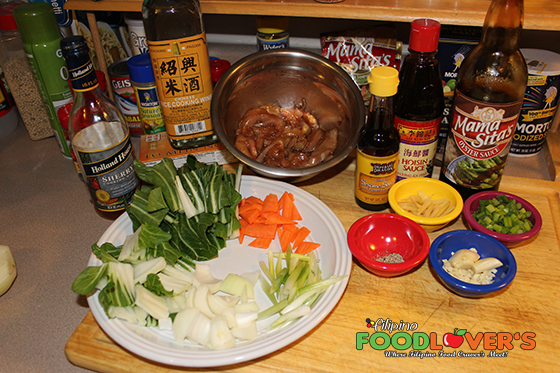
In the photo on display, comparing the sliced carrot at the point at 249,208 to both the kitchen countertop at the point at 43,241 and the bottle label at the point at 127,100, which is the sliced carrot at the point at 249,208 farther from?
the bottle label at the point at 127,100

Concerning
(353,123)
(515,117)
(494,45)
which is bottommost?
(353,123)

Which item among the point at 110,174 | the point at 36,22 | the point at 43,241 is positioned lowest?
the point at 43,241

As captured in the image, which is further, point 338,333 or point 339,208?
point 339,208

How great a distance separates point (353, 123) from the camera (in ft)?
4.12

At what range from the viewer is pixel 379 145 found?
3.51 ft

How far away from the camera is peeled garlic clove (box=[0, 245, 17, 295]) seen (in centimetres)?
107

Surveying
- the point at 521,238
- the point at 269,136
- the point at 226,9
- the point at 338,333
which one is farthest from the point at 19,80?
the point at 521,238

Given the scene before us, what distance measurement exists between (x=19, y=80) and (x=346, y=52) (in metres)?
1.23

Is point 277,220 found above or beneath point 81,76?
beneath

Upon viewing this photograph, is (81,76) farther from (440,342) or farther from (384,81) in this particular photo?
(440,342)

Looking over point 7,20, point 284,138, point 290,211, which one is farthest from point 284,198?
point 7,20

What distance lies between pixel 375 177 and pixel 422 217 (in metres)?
0.17

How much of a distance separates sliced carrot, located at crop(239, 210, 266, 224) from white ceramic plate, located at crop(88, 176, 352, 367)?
0.06m

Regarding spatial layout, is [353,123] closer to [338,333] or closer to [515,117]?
[515,117]
